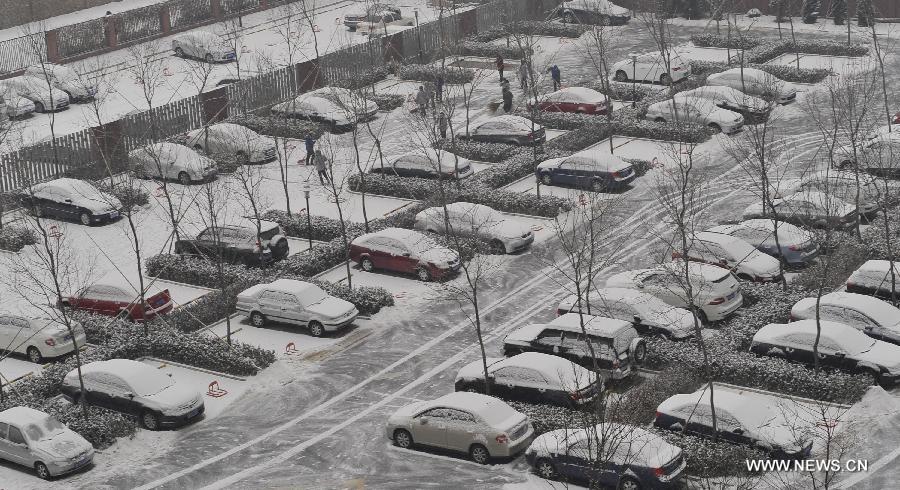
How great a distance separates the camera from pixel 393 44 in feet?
248

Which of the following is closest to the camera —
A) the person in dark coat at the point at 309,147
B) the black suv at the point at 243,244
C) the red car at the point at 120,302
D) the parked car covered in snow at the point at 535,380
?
the parked car covered in snow at the point at 535,380

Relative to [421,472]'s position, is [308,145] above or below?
above

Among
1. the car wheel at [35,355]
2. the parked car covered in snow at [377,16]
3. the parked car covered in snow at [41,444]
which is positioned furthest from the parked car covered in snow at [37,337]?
the parked car covered in snow at [377,16]

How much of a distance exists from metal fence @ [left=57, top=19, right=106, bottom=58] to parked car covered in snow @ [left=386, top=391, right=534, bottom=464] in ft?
157

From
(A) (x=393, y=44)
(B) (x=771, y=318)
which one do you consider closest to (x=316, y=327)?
(B) (x=771, y=318)

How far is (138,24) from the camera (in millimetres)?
82125

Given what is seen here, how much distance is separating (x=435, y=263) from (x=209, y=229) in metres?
8.25

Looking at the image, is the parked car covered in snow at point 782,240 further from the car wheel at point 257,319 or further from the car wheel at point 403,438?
the car wheel at point 403,438

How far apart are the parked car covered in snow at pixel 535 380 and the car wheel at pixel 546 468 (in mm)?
2902

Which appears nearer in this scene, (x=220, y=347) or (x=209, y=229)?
(x=220, y=347)

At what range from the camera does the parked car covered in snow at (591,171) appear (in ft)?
182

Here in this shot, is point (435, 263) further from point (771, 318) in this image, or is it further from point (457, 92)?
point (457, 92)

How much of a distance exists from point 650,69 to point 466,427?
38.3 meters
